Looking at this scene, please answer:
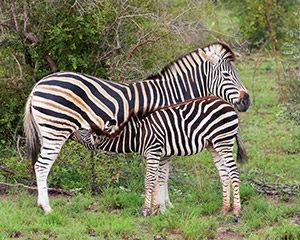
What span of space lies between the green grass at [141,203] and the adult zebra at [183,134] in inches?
15.1

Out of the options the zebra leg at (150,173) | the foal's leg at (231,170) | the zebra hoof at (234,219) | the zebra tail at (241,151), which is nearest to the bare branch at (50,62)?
the zebra leg at (150,173)

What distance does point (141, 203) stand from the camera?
639 centimetres

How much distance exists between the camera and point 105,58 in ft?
28.3

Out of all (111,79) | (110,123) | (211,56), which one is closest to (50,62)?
(111,79)

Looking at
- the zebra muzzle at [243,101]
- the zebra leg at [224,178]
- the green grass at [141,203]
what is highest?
the zebra muzzle at [243,101]

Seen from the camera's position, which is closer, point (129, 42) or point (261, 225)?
point (261, 225)

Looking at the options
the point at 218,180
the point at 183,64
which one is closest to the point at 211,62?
the point at 183,64

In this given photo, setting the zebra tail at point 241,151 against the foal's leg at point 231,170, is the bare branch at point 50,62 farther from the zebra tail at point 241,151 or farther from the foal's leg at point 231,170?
the foal's leg at point 231,170

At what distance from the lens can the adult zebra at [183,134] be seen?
19.2 ft

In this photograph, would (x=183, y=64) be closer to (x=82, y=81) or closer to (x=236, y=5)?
(x=82, y=81)

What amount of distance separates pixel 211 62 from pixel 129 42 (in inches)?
99.8

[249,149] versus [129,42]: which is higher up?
[129,42]

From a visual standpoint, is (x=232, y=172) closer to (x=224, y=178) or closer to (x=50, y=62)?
(x=224, y=178)

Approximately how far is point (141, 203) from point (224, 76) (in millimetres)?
2408
